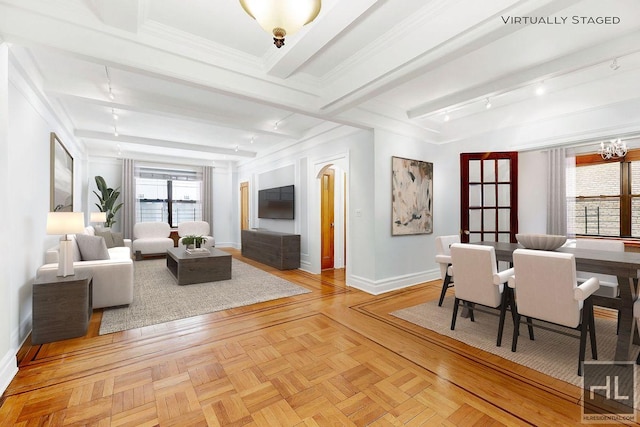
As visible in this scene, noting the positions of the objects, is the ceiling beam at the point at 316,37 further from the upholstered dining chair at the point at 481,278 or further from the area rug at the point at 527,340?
the area rug at the point at 527,340

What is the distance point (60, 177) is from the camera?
4055 mm

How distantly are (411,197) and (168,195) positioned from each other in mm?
7083

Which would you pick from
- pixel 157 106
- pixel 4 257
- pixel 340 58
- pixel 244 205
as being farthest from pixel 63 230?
pixel 244 205

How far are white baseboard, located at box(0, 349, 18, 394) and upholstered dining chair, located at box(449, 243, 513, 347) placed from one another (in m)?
3.58

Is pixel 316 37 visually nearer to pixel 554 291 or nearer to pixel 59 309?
pixel 554 291

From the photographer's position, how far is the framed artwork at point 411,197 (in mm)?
4434

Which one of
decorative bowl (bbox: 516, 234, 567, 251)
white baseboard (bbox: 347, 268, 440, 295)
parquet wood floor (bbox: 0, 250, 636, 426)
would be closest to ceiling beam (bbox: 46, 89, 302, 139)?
parquet wood floor (bbox: 0, 250, 636, 426)

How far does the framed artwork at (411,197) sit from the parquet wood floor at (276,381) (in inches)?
73.8

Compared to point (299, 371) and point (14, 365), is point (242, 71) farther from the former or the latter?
point (14, 365)

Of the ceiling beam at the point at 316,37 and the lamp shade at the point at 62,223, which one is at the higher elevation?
the ceiling beam at the point at 316,37

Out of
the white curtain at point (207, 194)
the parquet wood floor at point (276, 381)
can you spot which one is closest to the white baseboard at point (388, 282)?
the parquet wood floor at point (276, 381)

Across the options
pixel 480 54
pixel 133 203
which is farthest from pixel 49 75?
pixel 133 203

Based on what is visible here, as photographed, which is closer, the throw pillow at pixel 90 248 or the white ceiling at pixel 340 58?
the white ceiling at pixel 340 58

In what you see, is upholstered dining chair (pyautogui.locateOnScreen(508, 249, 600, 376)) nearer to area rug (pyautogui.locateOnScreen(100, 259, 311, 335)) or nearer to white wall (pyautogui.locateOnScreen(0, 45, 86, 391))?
area rug (pyautogui.locateOnScreen(100, 259, 311, 335))
